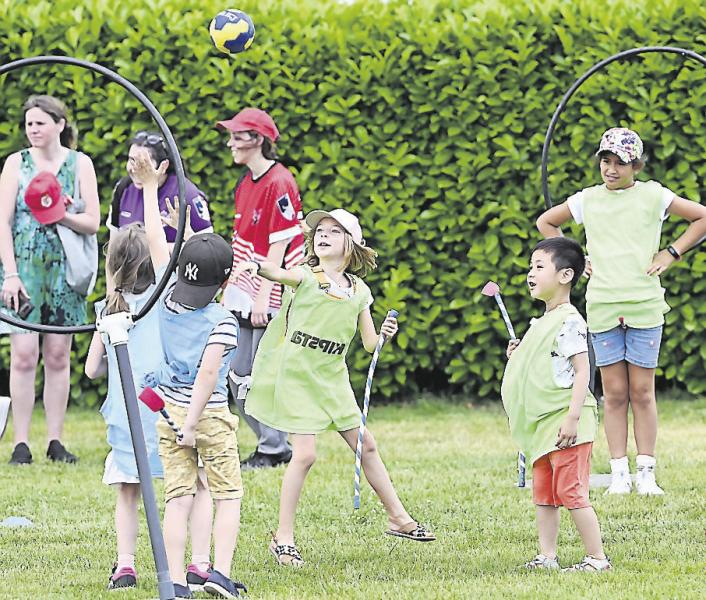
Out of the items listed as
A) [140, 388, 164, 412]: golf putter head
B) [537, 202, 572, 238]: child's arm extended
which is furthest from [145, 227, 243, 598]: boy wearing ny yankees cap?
[537, 202, 572, 238]: child's arm extended

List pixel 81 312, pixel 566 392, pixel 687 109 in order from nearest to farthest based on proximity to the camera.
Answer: pixel 566 392 < pixel 81 312 < pixel 687 109

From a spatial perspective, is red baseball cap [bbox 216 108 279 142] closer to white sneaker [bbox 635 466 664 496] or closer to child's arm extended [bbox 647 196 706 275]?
child's arm extended [bbox 647 196 706 275]

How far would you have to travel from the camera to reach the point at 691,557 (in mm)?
4980

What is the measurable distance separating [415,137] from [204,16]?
Answer: 1.65 m

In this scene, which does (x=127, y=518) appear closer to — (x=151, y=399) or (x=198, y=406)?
(x=198, y=406)

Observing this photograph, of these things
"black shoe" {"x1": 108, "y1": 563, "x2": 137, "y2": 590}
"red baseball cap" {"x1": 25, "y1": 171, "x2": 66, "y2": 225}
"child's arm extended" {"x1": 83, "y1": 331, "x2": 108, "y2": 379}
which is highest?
"red baseball cap" {"x1": 25, "y1": 171, "x2": 66, "y2": 225}

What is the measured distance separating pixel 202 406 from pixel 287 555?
936 mm

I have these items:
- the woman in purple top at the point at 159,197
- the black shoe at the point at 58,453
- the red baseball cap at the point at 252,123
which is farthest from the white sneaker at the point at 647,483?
the black shoe at the point at 58,453

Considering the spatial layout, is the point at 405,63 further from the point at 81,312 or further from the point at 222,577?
the point at 222,577

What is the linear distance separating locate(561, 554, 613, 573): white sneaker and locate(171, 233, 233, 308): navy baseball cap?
1626 millimetres

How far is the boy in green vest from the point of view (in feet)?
15.6

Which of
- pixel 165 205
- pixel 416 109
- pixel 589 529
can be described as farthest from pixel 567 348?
pixel 416 109

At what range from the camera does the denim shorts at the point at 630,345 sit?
246 inches

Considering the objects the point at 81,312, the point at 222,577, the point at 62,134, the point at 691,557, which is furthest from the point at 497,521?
the point at 62,134
